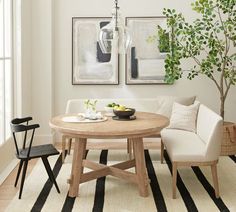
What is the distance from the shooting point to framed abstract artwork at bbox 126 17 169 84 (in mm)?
6070

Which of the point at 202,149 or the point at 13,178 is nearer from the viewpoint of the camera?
the point at 202,149

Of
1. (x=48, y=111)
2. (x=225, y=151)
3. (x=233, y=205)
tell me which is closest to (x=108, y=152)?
(x=48, y=111)

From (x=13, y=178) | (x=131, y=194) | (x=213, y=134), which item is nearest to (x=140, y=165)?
(x=131, y=194)

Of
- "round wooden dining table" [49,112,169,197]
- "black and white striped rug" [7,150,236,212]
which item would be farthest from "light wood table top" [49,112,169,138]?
"black and white striped rug" [7,150,236,212]

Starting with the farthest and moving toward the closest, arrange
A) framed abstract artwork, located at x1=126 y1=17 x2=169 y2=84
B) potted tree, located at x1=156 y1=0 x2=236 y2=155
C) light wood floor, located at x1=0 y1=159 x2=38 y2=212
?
framed abstract artwork, located at x1=126 y1=17 x2=169 y2=84, potted tree, located at x1=156 y1=0 x2=236 y2=155, light wood floor, located at x1=0 y1=159 x2=38 y2=212

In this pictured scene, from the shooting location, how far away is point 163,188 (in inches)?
164

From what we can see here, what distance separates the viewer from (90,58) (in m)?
6.14

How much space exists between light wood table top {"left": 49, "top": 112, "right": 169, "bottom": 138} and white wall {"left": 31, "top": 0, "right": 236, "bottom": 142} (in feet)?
6.03

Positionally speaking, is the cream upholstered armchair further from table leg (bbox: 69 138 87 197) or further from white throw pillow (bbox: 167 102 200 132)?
table leg (bbox: 69 138 87 197)

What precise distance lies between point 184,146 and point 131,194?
684 mm

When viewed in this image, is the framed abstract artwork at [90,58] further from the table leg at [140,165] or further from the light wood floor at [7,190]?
the table leg at [140,165]

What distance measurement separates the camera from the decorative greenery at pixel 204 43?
5.35 metres

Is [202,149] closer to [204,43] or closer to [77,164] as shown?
[77,164]

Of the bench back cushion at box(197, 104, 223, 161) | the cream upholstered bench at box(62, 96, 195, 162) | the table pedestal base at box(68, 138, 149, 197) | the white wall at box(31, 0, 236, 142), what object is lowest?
the table pedestal base at box(68, 138, 149, 197)
